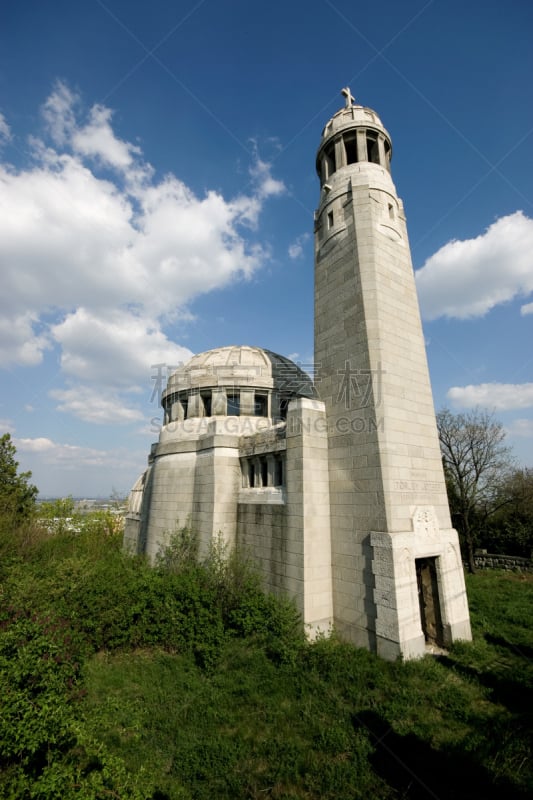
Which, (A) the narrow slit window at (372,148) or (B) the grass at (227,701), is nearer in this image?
(B) the grass at (227,701)

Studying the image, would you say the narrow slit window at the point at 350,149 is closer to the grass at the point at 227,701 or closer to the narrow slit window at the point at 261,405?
the narrow slit window at the point at 261,405

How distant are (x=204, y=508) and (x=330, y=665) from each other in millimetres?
7819

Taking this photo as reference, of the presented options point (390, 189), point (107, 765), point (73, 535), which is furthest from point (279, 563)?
point (73, 535)

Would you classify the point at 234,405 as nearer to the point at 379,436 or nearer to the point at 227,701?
the point at 379,436

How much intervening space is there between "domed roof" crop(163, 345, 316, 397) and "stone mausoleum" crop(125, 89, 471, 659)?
12.2ft

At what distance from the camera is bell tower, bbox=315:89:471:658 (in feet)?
34.0

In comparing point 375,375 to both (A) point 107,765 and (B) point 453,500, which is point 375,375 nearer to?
(A) point 107,765

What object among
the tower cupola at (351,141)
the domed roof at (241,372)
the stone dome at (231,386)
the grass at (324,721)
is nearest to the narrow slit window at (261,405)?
the stone dome at (231,386)

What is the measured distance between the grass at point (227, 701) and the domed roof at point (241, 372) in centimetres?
957

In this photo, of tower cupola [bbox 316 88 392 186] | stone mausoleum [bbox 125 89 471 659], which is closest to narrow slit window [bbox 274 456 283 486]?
stone mausoleum [bbox 125 89 471 659]

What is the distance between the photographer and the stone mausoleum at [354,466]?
1075 centimetres

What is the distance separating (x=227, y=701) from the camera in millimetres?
8711

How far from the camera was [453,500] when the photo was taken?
26.8m

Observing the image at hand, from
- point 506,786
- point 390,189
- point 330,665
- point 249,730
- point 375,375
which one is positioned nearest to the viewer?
point 506,786
